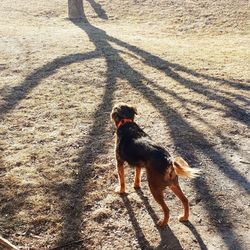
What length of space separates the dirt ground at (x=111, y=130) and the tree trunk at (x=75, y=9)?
7.19 feet

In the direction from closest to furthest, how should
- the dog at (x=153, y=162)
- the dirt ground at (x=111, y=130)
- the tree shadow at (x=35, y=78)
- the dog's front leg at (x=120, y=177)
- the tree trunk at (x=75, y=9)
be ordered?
the dog at (x=153, y=162)
the dirt ground at (x=111, y=130)
the dog's front leg at (x=120, y=177)
the tree shadow at (x=35, y=78)
the tree trunk at (x=75, y=9)

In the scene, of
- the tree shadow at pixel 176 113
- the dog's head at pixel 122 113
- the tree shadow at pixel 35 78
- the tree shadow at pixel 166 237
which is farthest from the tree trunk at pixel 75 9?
the tree shadow at pixel 166 237

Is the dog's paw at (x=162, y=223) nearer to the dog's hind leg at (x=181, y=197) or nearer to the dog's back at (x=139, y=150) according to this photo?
the dog's hind leg at (x=181, y=197)

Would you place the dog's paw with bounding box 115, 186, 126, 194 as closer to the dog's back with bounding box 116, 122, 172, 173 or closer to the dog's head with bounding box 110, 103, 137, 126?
the dog's back with bounding box 116, 122, 172, 173

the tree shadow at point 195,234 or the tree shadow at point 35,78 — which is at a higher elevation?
the tree shadow at point 35,78

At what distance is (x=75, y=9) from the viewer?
587 inches

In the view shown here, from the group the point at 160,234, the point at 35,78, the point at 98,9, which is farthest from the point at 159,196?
the point at 98,9

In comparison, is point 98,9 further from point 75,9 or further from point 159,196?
point 159,196

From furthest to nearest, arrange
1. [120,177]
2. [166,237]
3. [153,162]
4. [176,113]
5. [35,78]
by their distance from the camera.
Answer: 1. [35,78]
2. [176,113]
3. [120,177]
4. [166,237]
5. [153,162]

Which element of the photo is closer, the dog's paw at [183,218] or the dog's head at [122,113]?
the dog's paw at [183,218]

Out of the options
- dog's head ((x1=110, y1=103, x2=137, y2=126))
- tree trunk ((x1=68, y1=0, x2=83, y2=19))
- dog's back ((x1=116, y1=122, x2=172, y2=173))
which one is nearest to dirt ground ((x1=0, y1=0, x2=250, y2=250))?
dog's back ((x1=116, y1=122, x2=172, y2=173))

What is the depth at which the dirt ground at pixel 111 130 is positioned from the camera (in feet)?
13.3

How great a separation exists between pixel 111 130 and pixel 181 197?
7.57ft

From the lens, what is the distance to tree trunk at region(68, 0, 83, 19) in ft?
48.8
